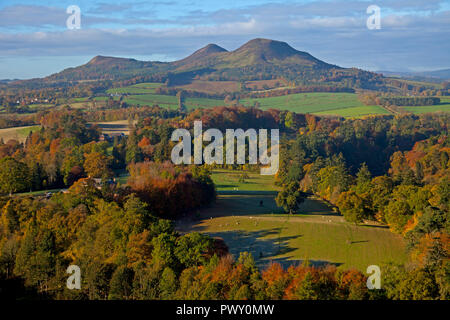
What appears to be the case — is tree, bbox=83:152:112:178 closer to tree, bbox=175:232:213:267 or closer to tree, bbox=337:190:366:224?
tree, bbox=337:190:366:224

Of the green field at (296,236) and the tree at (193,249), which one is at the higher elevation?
the tree at (193,249)

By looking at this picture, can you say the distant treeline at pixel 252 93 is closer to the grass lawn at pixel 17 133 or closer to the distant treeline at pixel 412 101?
the distant treeline at pixel 412 101

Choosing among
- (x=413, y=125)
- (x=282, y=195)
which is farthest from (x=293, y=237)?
(x=413, y=125)

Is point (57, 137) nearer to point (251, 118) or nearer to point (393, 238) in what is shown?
Result: point (251, 118)

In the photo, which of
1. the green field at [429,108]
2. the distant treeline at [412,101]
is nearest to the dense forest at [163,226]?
the green field at [429,108]

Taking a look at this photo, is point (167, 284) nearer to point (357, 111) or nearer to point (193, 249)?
point (193, 249)

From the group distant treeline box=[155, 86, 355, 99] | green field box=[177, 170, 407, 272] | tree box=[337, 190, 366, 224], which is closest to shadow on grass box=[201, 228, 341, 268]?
green field box=[177, 170, 407, 272]

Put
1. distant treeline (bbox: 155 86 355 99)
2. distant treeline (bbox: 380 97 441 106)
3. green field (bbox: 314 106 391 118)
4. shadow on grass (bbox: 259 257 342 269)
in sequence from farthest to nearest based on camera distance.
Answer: distant treeline (bbox: 155 86 355 99), distant treeline (bbox: 380 97 441 106), green field (bbox: 314 106 391 118), shadow on grass (bbox: 259 257 342 269)
